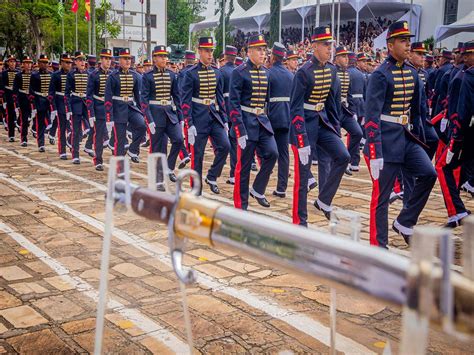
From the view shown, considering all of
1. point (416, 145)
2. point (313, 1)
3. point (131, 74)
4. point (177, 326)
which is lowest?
point (177, 326)

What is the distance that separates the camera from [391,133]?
543 cm

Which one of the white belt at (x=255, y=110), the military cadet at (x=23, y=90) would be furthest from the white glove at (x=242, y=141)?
the military cadet at (x=23, y=90)

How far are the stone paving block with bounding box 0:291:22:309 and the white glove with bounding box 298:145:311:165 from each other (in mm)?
3255

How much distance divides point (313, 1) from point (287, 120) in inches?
884

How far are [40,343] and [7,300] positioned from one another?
2.80 ft

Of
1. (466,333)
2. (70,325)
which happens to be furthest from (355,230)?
(70,325)

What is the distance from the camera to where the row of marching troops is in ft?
17.9

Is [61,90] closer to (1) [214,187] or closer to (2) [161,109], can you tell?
(2) [161,109]

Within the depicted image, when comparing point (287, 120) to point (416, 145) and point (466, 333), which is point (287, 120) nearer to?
point (416, 145)

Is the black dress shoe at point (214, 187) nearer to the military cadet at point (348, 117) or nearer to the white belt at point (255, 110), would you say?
the white belt at point (255, 110)

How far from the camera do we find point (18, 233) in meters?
6.04

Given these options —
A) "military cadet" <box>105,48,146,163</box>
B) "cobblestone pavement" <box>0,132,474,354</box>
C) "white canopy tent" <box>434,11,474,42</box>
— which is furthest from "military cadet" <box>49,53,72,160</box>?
"white canopy tent" <box>434,11,474,42</box>

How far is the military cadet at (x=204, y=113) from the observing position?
8492mm

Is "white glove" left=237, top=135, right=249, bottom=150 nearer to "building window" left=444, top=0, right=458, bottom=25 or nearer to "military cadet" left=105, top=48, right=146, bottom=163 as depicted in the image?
"military cadet" left=105, top=48, right=146, bottom=163
